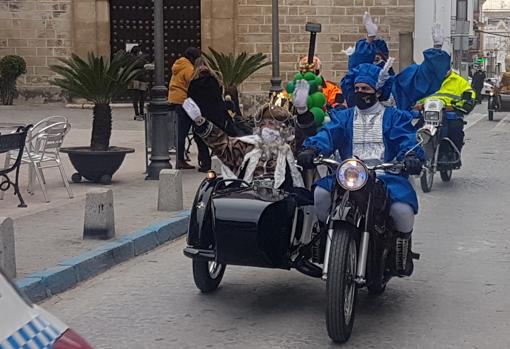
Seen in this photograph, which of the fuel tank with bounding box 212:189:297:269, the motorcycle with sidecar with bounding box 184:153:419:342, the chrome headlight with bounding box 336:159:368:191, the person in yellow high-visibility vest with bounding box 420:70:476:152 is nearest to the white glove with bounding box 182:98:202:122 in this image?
the motorcycle with sidecar with bounding box 184:153:419:342

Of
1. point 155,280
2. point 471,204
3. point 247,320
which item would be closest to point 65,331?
point 247,320

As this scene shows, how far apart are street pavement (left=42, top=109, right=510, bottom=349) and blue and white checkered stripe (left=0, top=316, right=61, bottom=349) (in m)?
3.40

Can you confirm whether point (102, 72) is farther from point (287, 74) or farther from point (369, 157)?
point (287, 74)

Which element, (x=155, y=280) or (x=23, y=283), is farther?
(x=155, y=280)

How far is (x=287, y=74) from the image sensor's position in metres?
28.7

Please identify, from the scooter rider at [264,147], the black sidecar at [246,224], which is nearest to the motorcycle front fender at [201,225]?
the black sidecar at [246,224]

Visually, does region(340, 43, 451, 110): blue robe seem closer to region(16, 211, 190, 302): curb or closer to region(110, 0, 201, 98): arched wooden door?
region(16, 211, 190, 302): curb

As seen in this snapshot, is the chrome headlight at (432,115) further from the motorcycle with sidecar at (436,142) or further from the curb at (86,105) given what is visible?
the curb at (86,105)

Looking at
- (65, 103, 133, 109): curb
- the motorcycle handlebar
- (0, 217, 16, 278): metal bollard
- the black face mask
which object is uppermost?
the black face mask

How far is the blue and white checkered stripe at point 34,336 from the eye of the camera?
2236mm

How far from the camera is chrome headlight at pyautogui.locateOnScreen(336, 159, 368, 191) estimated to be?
5605 mm

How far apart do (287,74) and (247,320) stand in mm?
22737

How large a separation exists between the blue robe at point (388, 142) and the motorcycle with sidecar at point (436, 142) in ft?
20.7

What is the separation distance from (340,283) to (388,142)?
1.38m
